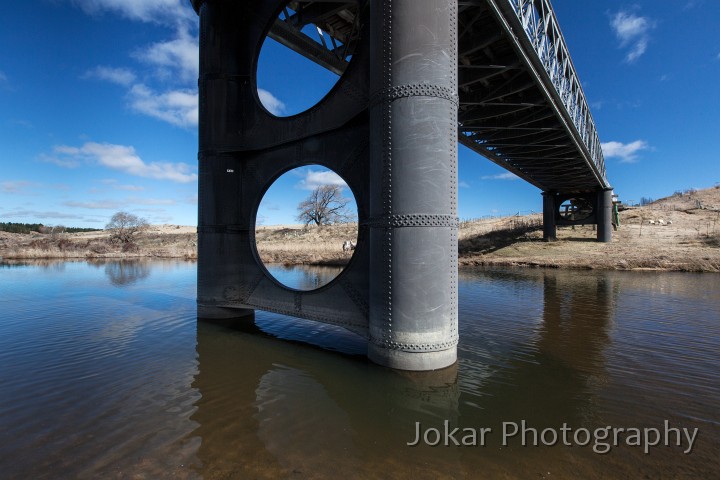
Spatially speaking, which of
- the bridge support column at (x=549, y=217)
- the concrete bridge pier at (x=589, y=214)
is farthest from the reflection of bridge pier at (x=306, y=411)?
the bridge support column at (x=549, y=217)

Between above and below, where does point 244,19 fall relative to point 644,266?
above

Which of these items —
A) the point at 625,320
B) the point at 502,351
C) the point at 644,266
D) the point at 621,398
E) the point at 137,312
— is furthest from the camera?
the point at 644,266

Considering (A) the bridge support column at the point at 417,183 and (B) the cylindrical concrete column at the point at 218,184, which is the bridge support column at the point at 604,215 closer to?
(A) the bridge support column at the point at 417,183

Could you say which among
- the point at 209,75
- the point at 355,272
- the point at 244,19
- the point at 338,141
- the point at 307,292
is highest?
the point at 244,19

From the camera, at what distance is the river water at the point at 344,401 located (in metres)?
3.91

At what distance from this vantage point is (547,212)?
3897cm

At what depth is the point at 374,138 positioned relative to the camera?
691 cm

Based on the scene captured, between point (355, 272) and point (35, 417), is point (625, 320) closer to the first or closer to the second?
point (355, 272)

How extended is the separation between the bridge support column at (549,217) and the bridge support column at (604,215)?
4.07 metres

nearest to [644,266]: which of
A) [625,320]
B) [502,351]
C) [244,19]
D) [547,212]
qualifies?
[547,212]

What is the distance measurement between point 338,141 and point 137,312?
8.74 m

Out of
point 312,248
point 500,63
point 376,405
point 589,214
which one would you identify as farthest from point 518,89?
point 589,214

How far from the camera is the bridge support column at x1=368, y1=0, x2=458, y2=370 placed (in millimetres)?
6402

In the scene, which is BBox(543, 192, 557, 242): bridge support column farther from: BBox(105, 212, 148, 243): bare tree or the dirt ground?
BBox(105, 212, 148, 243): bare tree
